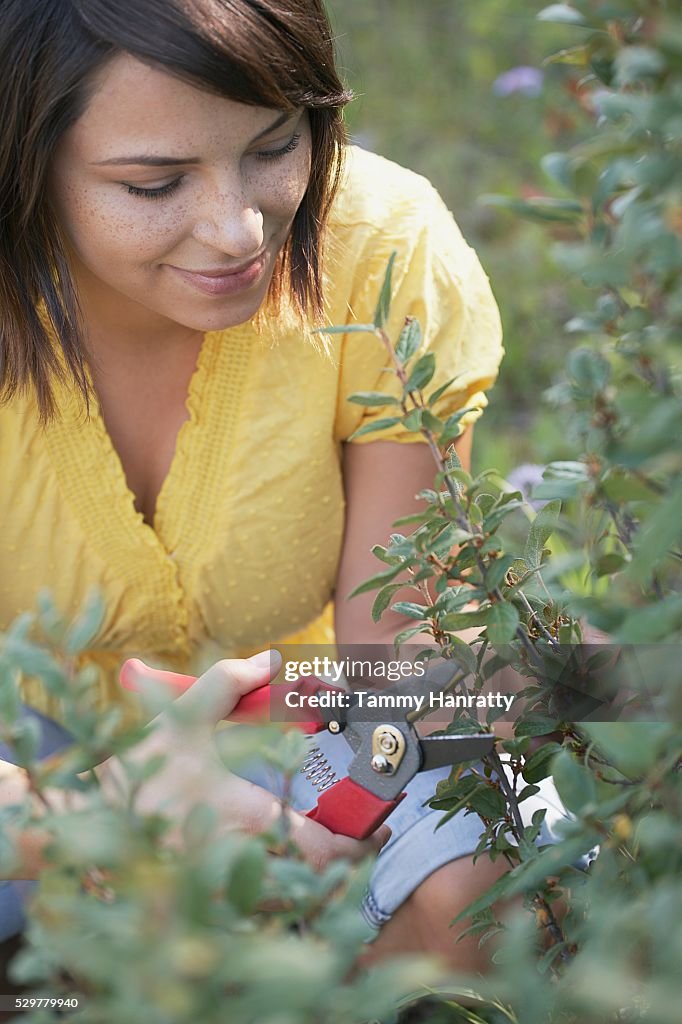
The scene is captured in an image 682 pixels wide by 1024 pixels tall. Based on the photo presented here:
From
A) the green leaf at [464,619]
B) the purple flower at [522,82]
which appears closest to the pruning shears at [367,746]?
the green leaf at [464,619]

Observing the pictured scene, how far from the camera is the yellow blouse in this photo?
150 centimetres

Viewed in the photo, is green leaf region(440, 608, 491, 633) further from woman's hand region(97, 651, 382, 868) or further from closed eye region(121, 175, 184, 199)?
closed eye region(121, 175, 184, 199)

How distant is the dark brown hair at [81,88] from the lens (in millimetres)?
1060

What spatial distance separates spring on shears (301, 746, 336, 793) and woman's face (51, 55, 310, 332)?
1.50ft

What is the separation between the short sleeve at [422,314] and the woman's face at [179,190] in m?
0.22

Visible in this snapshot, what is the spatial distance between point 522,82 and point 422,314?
1.90 meters

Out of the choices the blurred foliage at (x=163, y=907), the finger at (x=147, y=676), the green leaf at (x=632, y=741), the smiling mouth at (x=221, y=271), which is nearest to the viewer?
the blurred foliage at (x=163, y=907)

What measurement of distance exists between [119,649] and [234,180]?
70cm

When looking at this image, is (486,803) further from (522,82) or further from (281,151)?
(522,82)

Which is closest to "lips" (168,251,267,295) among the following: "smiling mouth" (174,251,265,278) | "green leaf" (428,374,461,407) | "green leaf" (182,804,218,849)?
"smiling mouth" (174,251,265,278)

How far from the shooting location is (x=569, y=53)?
75cm

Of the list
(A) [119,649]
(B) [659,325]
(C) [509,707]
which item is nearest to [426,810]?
(C) [509,707]

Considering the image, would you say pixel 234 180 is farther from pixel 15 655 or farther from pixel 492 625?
pixel 15 655

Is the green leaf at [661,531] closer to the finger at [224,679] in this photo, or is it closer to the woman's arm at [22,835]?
the finger at [224,679]
